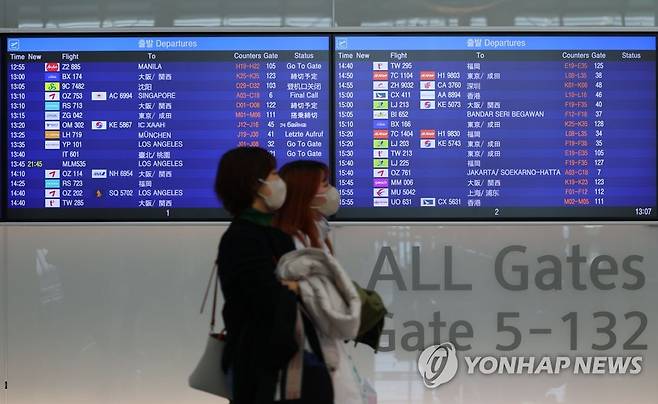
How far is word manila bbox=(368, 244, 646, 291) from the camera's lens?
4.40 meters

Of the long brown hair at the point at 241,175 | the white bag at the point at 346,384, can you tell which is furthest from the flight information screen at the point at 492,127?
the long brown hair at the point at 241,175

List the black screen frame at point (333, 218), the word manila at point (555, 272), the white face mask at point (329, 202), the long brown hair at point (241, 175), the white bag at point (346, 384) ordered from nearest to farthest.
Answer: the long brown hair at point (241, 175)
the white bag at point (346, 384)
the white face mask at point (329, 202)
the black screen frame at point (333, 218)
the word manila at point (555, 272)

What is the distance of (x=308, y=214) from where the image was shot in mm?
2828

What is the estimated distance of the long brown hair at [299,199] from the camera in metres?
2.78

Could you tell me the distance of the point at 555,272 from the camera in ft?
14.4

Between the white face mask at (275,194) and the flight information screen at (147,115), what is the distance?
168 cm

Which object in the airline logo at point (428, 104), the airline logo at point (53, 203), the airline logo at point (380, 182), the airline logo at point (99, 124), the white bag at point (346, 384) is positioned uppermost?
the airline logo at point (428, 104)

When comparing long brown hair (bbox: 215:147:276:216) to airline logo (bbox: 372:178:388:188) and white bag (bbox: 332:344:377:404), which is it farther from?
airline logo (bbox: 372:178:388:188)

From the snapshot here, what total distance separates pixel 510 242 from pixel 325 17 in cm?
155

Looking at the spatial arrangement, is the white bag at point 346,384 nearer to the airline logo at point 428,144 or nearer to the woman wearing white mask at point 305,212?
the woman wearing white mask at point 305,212

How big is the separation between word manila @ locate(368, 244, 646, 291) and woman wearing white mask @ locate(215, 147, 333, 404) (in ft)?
6.24

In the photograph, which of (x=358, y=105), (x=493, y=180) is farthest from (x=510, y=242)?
(x=358, y=105)

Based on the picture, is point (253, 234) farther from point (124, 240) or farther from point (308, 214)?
point (124, 240)

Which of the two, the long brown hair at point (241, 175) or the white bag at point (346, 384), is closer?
the long brown hair at point (241, 175)
